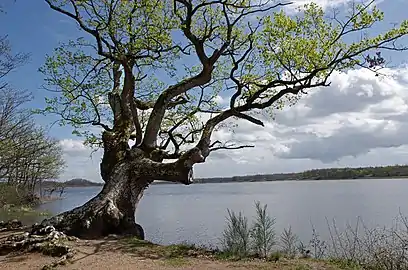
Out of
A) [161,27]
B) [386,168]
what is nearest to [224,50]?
[161,27]

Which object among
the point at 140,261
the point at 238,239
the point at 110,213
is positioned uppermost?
the point at 110,213

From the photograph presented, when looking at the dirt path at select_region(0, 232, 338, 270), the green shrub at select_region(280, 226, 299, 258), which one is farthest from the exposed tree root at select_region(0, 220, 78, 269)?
the green shrub at select_region(280, 226, 299, 258)

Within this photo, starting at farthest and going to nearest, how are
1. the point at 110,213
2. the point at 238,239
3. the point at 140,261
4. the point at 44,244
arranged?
the point at 110,213 → the point at 238,239 → the point at 44,244 → the point at 140,261

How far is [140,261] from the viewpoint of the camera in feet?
23.4

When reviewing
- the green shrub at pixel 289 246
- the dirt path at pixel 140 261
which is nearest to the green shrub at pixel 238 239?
the dirt path at pixel 140 261

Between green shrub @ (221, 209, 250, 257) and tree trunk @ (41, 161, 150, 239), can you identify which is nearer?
green shrub @ (221, 209, 250, 257)

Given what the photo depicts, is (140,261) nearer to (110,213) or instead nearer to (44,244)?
(44,244)

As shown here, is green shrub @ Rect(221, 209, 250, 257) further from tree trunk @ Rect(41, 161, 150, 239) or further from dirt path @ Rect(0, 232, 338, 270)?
tree trunk @ Rect(41, 161, 150, 239)

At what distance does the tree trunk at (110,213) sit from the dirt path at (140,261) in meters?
1.19

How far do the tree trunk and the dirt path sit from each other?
119 centimetres

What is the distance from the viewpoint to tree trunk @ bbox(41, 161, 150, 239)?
947cm

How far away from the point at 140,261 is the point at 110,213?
2.83m

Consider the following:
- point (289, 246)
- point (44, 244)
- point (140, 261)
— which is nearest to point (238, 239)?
point (289, 246)

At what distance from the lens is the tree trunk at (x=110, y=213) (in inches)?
373
